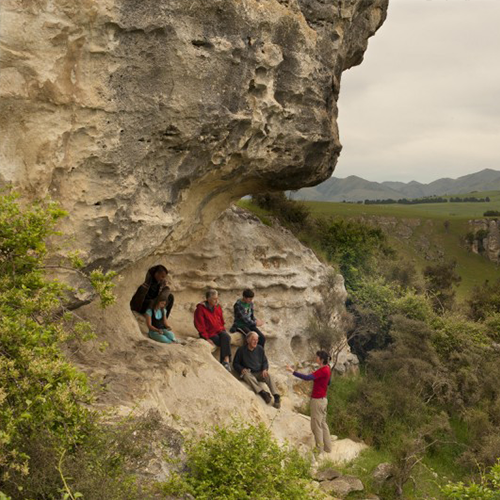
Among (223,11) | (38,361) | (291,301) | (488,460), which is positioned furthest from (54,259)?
(488,460)

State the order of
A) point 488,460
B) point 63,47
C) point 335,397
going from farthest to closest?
point 335,397 → point 488,460 → point 63,47

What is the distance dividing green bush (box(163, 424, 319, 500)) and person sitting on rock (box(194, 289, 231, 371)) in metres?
4.11

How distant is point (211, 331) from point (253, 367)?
3.79ft

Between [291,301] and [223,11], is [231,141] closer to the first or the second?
[223,11]

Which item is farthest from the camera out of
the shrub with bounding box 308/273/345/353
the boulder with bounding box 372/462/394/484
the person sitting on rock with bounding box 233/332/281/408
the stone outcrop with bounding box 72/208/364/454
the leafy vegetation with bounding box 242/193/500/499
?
the shrub with bounding box 308/273/345/353

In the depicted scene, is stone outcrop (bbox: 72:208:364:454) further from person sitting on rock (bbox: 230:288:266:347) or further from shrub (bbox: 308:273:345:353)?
person sitting on rock (bbox: 230:288:266:347)

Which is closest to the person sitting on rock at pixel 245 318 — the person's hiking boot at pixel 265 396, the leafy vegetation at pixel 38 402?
the person's hiking boot at pixel 265 396

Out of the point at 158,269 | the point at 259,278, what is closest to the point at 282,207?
the point at 259,278

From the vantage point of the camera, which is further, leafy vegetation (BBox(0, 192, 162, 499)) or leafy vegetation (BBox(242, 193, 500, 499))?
leafy vegetation (BBox(242, 193, 500, 499))

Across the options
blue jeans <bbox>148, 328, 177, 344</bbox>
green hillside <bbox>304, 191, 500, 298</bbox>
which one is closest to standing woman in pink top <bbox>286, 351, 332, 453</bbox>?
blue jeans <bbox>148, 328, 177, 344</bbox>

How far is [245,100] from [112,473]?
245 inches

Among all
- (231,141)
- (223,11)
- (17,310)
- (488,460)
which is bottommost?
(488,460)

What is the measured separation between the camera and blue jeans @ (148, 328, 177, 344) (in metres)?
9.84

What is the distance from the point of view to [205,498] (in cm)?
530
